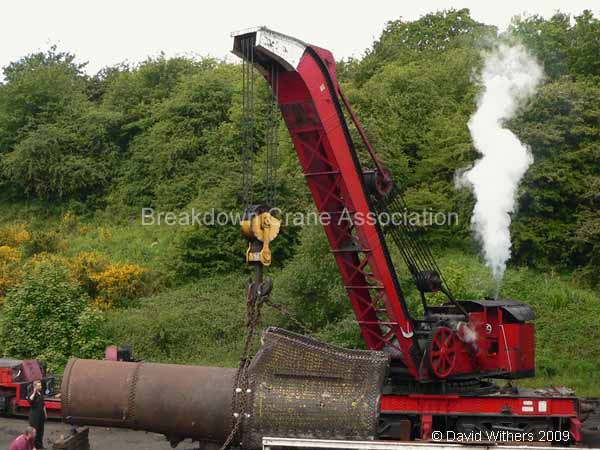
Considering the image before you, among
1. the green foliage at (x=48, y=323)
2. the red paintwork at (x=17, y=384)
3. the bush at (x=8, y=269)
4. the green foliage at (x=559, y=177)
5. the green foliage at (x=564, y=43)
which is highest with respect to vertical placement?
the green foliage at (x=564, y=43)

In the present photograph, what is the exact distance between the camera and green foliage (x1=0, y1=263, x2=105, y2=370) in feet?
65.7

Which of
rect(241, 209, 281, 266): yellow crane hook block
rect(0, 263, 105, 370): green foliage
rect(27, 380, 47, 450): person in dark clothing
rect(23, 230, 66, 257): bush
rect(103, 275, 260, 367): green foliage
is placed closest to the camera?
rect(241, 209, 281, 266): yellow crane hook block

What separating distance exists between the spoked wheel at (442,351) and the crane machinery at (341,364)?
2cm

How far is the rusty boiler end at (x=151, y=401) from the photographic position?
30.0 feet

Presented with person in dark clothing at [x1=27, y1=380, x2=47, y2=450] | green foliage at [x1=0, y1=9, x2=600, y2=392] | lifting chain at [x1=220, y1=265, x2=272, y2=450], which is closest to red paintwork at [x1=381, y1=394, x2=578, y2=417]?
lifting chain at [x1=220, y1=265, x2=272, y2=450]

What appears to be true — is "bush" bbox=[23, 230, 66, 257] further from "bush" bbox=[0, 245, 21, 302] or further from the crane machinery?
the crane machinery

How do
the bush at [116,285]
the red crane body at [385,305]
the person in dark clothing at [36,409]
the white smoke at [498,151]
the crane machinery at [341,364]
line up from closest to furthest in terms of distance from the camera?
the crane machinery at [341,364] < the red crane body at [385,305] < the person in dark clothing at [36,409] < the white smoke at [498,151] < the bush at [116,285]

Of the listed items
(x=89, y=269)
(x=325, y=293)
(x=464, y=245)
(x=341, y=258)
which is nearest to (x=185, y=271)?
(x=89, y=269)

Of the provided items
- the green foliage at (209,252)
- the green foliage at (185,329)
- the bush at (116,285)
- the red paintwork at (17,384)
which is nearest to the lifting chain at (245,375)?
the red paintwork at (17,384)

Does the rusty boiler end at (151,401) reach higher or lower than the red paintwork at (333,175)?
lower

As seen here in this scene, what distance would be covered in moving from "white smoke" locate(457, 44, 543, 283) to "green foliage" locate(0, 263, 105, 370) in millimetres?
11036

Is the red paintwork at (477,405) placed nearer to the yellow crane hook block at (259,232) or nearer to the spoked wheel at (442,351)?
the spoked wheel at (442,351)

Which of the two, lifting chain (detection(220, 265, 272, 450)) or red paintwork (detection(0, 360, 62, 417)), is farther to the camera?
red paintwork (detection(0, 360, 62, 417))

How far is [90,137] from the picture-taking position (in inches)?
1414
